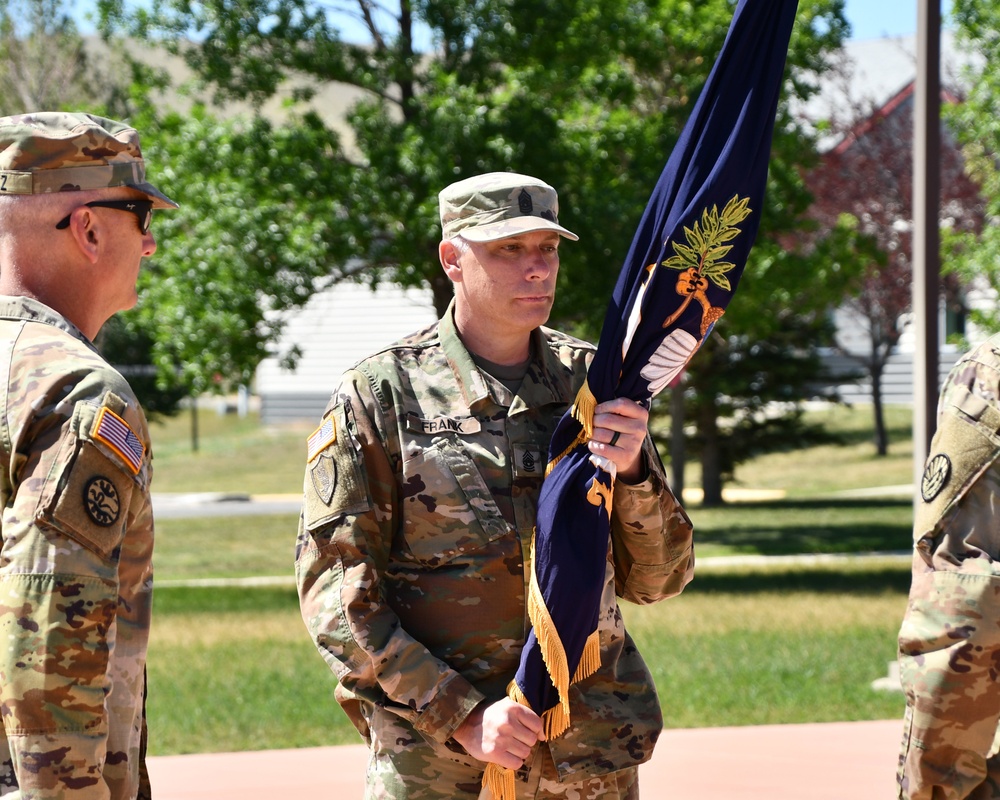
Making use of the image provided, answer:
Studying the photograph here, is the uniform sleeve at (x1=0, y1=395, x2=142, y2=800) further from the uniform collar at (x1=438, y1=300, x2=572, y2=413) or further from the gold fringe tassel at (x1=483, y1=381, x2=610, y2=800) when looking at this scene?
the uniform collar at (x1=438, y1=300, x2=572, y2=413)

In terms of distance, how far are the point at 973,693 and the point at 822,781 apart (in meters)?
4.20

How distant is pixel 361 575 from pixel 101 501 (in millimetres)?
840

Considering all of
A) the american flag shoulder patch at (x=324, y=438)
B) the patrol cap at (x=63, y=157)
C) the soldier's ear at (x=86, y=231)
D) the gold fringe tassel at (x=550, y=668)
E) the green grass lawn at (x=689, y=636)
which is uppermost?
the patrol cap at (x=63, y=157)

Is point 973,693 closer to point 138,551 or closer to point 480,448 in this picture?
point 480,448

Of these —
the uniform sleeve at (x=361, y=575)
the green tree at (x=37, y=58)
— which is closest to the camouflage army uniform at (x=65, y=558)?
the uniform sleeve at (x=361, y=575)

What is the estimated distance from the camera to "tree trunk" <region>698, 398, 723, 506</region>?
24828 millimetres

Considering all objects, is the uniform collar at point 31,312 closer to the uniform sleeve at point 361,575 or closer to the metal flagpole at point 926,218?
the uniform sleeve at point 361,575

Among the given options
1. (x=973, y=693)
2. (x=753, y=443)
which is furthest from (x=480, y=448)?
(x=753, y=443)

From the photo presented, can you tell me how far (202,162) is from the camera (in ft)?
45.8

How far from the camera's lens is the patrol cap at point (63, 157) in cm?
249

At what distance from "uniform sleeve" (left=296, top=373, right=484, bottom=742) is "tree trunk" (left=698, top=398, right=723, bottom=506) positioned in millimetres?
21642

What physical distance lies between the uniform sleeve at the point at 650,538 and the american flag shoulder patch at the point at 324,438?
0.67m

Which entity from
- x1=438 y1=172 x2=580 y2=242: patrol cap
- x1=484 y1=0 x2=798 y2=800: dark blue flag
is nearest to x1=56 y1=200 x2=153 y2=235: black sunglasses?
x1=438 y1=172 x2=580 y2=242: patrol cap

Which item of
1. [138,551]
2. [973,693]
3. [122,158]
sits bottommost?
[973,693]
